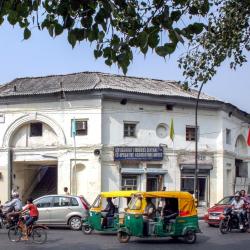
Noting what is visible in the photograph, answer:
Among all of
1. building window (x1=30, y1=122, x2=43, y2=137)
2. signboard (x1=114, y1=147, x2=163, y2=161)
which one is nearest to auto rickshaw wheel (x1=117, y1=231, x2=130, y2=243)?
signboard (x1=114, y1=147, x2=163, y2=161)

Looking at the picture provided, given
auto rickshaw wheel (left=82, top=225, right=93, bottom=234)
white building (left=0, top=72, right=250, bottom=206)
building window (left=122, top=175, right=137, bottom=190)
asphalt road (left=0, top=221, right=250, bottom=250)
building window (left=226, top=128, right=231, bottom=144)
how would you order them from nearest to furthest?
asphalt road (left=0, top=221, right=250, bottom=250), auto rickshaw wheel (left=82, top=225, right=93, bottom=234), white building (left=0, top=72, right=250, bottom=206), building window (left=122, top=175, right=137, bottom=190), building window (left=226, top=128, right=231, bottom=144)

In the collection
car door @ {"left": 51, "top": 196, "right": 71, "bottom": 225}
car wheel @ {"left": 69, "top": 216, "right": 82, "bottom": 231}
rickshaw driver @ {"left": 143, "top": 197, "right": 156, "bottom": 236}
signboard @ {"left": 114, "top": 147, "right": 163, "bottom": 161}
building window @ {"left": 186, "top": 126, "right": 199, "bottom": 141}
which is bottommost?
car wheel @ {"left": 69, "top": 216, "right": 82, "bottom": 231}

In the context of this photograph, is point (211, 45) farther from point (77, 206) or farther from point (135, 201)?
point (77, 206)

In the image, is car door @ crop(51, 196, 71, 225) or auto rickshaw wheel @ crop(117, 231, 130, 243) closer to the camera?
auto rickshaw wheel @ crop(117, 231, 130, 243)

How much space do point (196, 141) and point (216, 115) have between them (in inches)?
138

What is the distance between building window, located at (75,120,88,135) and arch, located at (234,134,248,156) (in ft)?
39.5

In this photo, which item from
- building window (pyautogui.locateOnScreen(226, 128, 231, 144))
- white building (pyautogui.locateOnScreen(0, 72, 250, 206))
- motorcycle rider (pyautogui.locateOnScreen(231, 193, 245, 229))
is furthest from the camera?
building window (pyautogui.locateOnScreen(226, 128, 231, 144))

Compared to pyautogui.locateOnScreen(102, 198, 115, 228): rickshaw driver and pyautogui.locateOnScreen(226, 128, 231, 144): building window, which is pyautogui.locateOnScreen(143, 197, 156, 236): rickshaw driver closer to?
pyautogui.locateOnScreen(102, 198, 115, 228): rickshaw driver

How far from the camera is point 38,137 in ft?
115

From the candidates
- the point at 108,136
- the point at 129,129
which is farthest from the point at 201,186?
the point at 108,136

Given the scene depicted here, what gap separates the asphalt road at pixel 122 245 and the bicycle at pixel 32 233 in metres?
0.26

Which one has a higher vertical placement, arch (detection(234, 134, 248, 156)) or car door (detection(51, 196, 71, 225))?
arch (detection(234, 134, 248, 156))

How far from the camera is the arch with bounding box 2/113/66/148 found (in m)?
34.1

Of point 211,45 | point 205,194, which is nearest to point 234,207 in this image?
point 211,45
